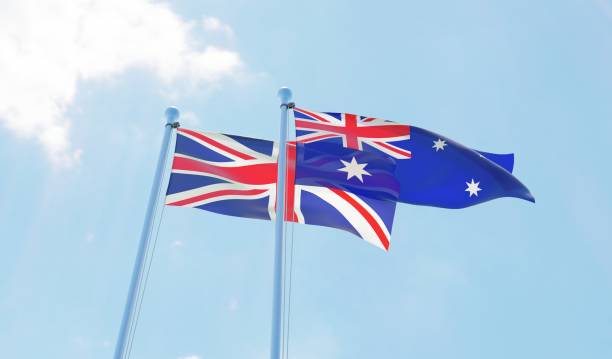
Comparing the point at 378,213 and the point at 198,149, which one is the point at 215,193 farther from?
the point at 378,213

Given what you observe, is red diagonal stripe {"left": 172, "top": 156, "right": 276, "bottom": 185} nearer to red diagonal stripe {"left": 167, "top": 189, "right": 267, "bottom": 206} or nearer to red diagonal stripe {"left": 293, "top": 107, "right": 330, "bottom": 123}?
red diagonal stripe {"left": 167, "top": 189, "right": 267, "bottom": 206}

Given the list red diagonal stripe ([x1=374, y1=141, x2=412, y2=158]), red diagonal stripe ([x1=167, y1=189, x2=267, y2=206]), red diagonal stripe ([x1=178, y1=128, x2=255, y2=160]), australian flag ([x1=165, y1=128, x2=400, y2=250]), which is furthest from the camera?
red diagonal stripe ([x1=374, y1=141, x2=412, y2=158])

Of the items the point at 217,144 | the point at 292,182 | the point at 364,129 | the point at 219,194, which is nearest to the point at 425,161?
the point at 364,129

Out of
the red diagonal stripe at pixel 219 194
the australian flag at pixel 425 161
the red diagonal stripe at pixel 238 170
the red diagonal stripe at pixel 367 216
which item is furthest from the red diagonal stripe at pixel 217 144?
the red diagonal stripe at pixel 367 216

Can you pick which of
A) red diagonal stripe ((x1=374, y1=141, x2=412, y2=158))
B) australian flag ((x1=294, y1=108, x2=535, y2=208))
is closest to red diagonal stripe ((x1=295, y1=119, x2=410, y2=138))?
australian flag ((x1=294, y1=108, x2=535, y2=208))

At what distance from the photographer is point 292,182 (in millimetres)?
13688

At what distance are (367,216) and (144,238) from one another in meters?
4.04

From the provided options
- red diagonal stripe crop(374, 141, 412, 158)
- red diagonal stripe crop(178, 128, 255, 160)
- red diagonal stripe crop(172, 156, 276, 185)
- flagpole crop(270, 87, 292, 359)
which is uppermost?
red diagonal stripe crop(374, 141, 412, 158)

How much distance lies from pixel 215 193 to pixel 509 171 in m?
6.37

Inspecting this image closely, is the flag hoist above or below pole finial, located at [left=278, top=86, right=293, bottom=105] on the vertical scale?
below

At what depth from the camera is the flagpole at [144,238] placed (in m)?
11.0

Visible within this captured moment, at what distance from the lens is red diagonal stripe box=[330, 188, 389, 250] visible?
13.0 meters

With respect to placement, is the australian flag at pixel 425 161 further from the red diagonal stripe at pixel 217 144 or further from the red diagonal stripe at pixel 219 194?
the red diagonal stripe at pixel 219 194

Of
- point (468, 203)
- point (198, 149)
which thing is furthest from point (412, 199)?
point (198, 149)
